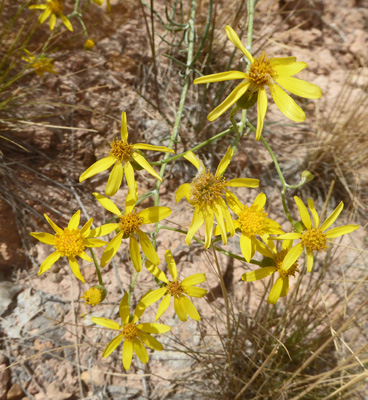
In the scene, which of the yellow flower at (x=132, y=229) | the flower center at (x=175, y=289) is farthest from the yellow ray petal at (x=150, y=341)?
the yellow flower at (x=132, y=229)

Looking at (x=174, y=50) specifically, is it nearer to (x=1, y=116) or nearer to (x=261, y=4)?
(x=261, y=4)

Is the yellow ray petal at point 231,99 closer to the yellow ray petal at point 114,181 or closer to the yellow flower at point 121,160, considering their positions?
the yellow flower at point 121,160

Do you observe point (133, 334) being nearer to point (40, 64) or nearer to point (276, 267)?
point (276, 267)

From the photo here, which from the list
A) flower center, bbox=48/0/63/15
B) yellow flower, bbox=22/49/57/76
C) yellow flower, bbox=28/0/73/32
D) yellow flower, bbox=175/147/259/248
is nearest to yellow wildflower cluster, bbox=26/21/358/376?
yellow flower, bbox=175/147/259/248

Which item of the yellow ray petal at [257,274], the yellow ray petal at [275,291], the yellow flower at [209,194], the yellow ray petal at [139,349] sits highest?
the yellow flower at [209,194]

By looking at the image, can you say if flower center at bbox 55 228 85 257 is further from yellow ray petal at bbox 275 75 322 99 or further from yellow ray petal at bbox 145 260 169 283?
yellow ray petal at bbox 275 75 322 99

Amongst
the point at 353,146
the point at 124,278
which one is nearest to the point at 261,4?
the point at 353,146
